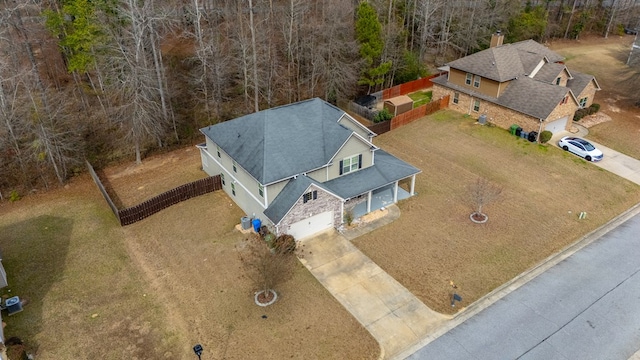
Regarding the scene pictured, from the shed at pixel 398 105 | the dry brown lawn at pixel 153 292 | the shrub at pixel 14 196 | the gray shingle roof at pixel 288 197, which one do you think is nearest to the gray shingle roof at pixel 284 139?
the gray shingle roof at pixel 288 197

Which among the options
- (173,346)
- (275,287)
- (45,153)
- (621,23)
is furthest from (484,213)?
(621,23)

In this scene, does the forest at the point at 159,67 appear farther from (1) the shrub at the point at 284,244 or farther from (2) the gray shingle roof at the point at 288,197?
(1) the shrub at the point at 284,244

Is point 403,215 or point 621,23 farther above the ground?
point 621,23

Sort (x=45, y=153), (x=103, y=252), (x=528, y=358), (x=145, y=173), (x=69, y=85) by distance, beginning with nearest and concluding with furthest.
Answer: (x=528, y=358), (x=103, y=252), (x=45, y=153), (x=145, y=173), (x=69, y=85)

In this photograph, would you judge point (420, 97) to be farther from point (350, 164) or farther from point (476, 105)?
point (350, 164)

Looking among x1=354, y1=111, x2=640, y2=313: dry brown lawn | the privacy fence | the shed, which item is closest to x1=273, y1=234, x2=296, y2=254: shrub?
x1=354, y1=111, x2=640, y2=313: dry brown lawn

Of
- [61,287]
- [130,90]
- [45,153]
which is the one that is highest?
[130,90]

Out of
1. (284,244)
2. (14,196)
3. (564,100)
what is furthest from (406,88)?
(14,196)

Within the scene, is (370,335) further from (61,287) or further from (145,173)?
(145,173)
